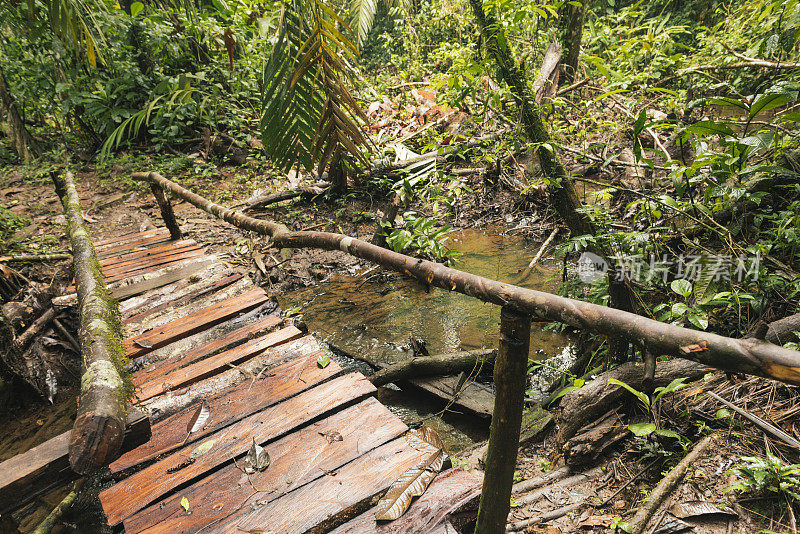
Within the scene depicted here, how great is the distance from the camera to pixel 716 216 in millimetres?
2984

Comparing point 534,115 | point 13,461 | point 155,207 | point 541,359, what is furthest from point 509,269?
point 155,207

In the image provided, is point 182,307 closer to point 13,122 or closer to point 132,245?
point 132,245

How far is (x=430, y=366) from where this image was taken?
3541mm

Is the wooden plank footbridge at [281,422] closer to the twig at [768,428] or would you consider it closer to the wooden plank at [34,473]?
the wooden plank at [34,473]

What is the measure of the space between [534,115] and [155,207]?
6590mm

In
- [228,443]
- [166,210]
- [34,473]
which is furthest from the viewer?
[166,210]

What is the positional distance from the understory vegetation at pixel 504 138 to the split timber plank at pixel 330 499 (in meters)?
1.13

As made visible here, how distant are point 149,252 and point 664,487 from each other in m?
5.15

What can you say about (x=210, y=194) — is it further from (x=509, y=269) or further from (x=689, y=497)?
(x=689, y=497)

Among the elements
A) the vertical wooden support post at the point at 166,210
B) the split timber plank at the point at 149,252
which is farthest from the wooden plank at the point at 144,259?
the vertical wooden support post at the point at 166,210

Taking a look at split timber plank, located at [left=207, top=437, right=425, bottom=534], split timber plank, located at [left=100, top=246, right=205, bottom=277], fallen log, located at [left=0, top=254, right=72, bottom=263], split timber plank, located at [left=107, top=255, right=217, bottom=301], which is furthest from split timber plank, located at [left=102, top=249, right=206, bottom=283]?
split timber plank, located at [left=207, top=437, right=425, bottom=534]

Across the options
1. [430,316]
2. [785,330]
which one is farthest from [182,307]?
[785,330]

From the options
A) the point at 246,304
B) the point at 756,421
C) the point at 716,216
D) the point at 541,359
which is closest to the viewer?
the point at 756,421

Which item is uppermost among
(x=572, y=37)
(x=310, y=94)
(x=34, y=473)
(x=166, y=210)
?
(x=572, y=37)
